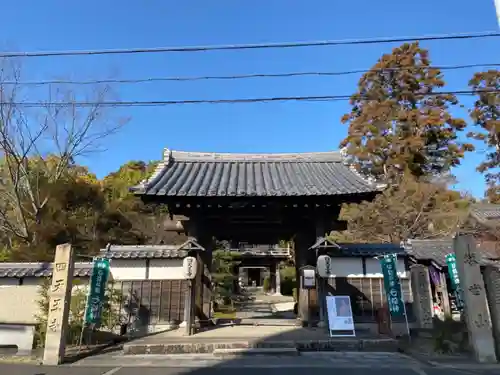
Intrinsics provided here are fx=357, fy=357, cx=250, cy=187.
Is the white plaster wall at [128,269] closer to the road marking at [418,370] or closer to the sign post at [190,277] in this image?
the sign post at [190,277]

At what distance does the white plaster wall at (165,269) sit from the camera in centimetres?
1236

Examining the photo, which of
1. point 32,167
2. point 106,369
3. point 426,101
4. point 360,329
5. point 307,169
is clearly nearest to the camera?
point 106,369

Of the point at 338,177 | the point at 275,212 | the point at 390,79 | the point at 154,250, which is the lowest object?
the point at 154,250

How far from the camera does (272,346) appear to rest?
8.67 metres

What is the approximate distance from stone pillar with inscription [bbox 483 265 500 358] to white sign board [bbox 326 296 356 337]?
3.18 m

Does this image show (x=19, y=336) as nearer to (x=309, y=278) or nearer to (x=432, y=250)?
(x=309, y=278)

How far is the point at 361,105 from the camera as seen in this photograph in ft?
140

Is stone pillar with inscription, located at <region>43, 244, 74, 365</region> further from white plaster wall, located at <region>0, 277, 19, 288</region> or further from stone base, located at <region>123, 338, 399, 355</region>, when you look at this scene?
white plaster wall, located at <region>0, 277, 19, 288</region>

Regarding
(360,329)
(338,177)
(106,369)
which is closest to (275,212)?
(338,177)

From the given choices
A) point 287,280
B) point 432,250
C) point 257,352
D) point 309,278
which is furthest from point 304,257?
point 287,280

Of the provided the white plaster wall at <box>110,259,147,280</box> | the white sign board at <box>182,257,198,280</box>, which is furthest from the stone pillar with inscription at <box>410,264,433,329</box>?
the white plaster wall at <box>110,259,147,280</box>

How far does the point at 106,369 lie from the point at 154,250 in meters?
5.46

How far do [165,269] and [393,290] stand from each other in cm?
740

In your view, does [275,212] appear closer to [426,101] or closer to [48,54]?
[48,54]
